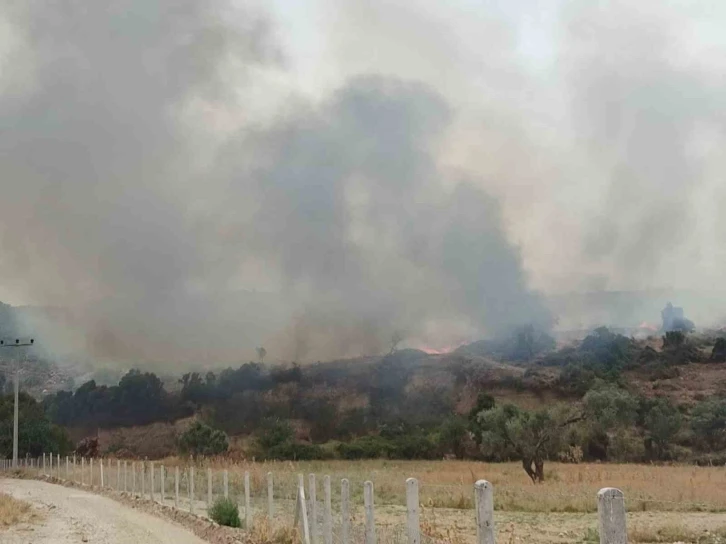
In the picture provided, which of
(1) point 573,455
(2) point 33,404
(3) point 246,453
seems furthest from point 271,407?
(1) point 573,455

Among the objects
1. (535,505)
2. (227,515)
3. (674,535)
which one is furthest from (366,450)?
(674,535)

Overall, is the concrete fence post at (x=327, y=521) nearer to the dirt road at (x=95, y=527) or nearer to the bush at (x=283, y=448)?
the dirt road at (x=95, y=527)

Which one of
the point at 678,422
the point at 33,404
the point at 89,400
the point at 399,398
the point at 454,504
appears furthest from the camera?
the point at 399,398

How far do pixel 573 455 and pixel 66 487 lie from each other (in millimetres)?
36618

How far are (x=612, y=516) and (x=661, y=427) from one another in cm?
8654

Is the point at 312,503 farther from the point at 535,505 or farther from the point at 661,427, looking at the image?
the point at 661,427

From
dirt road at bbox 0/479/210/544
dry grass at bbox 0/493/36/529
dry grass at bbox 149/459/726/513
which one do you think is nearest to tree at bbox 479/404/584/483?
dry grass at bbox 149/459/726/513

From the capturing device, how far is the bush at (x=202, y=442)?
8900 centimetres

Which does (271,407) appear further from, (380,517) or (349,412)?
(380,517)

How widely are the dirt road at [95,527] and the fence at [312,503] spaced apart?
5.73ft

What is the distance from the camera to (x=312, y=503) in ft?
51.4

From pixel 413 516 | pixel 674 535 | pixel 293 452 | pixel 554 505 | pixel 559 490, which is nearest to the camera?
pixel 413 516

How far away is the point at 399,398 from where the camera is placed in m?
170

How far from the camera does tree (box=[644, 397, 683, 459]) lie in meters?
82.2
